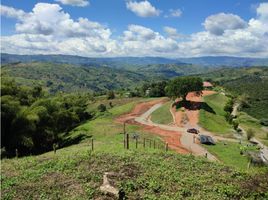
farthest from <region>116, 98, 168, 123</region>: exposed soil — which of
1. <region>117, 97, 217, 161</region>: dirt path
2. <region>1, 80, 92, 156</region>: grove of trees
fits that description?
<region>1, 80, 92, 156</region>: grove of trees

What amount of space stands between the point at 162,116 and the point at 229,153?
40.1 m

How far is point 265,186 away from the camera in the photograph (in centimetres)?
2116

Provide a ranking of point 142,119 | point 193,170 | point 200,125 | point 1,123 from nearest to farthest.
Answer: point 193,170 < point 1,123 < point 200,125 < point 142,119

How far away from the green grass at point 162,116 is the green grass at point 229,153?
2555 cm

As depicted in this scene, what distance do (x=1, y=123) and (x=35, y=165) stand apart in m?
15.3

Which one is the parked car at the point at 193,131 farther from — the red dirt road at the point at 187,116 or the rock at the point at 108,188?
the rock at the point at 108,188

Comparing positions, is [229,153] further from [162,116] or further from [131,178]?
[162,116]

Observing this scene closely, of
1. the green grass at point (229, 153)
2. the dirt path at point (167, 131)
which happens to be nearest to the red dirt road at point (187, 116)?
the dirt path at point (167, 131)

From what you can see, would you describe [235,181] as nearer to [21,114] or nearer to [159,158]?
[159,158]

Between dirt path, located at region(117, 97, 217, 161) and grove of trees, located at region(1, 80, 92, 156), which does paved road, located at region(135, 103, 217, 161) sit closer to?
dirt path, located at region(117, 97, 217, 161)

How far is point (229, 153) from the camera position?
171 ft

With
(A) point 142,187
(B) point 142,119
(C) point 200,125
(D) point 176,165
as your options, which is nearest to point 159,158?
(D) point 176,165

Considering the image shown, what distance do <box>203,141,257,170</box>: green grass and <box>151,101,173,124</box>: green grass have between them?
25.5 meters

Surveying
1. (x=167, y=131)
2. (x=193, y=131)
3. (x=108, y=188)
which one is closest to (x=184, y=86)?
(x=193, y=131)
